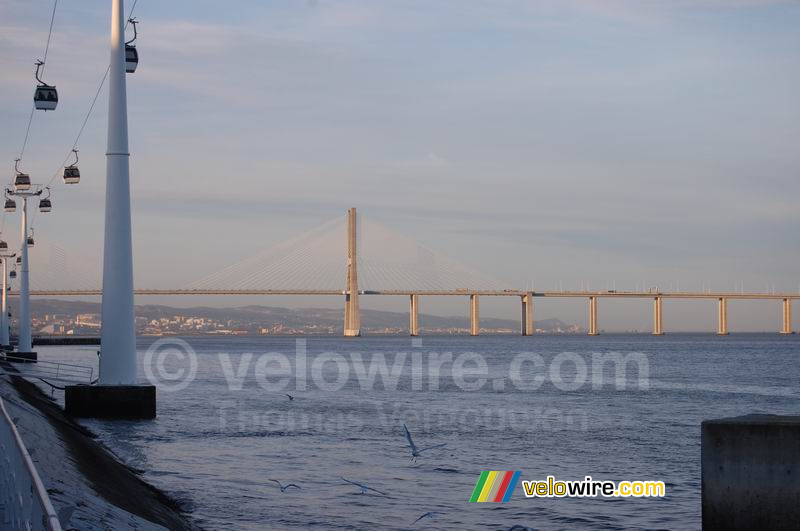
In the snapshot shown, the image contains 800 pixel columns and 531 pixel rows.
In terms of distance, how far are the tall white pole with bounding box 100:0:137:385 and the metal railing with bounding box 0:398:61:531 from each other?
1164 centimetres

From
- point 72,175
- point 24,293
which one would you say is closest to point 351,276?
point 24,293

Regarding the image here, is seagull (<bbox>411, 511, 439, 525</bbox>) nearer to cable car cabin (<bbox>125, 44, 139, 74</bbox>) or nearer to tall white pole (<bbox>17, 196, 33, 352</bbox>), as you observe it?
cable car cabin (<bbox>125, 44, 139, 74</bbox>)

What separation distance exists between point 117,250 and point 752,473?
13.2 meters

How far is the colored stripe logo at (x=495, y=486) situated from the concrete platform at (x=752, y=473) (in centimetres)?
628

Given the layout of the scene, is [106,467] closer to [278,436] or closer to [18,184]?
[278,436]

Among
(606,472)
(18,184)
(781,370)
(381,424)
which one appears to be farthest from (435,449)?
(781,370)

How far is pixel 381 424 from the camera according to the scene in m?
25.4

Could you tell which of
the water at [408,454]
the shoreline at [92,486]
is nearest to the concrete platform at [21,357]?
the water at [408,454]

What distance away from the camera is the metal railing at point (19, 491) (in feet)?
14.7

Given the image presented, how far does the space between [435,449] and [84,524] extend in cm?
1250

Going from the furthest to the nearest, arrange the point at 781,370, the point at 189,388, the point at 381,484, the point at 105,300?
the point at 781,370, the point at 189,388, the point at 105,300, the point at 381,484

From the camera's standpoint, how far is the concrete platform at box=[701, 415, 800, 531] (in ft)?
26.8

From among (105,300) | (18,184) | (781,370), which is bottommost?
(781,370)

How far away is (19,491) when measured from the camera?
5598 mm
